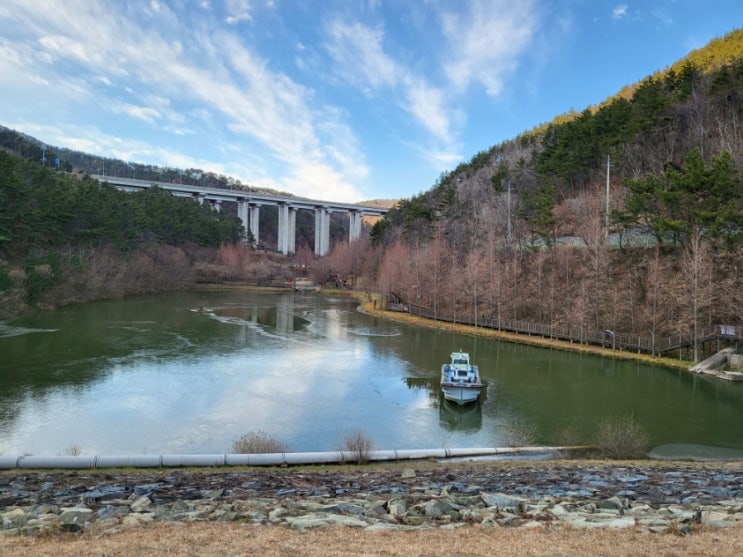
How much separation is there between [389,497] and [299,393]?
43.6 feet

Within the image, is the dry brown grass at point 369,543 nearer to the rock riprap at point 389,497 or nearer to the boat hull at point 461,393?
the rock riprap at point 389,497

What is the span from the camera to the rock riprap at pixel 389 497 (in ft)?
28.6

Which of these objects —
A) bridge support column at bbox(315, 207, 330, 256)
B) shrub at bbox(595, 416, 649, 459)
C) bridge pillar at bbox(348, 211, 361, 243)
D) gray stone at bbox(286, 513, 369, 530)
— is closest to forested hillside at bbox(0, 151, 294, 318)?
bridge support column at bbox(315, 207, 330, 256)

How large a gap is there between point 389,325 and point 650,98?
37115 millimetres

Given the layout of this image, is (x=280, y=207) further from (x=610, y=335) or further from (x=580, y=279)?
(x=610, y=335)

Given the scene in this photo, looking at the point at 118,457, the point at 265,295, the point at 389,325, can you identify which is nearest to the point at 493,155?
the point at 265,295

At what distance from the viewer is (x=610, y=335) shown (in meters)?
36.0

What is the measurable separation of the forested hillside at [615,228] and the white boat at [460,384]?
53.0ft

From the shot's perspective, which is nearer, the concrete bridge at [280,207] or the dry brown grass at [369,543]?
the dry brown grass at [369,543]

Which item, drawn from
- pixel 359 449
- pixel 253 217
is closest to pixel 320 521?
pixel 359 449

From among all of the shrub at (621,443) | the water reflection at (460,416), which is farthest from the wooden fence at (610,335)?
the water reflection at (460,416)

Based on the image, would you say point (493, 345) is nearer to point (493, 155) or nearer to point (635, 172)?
point (635, 172)

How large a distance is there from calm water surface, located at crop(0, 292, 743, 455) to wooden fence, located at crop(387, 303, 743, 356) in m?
2.96

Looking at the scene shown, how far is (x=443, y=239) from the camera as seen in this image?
6419 centimetres
